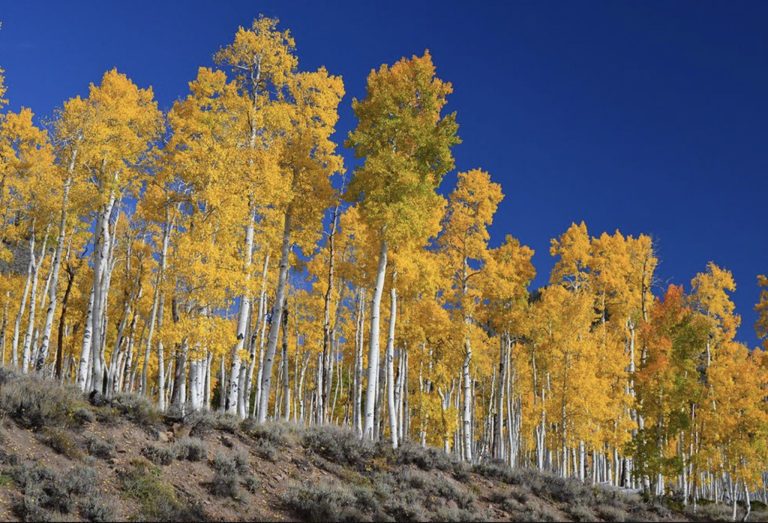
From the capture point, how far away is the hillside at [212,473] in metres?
11.3

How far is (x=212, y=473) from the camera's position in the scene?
13.8 metres

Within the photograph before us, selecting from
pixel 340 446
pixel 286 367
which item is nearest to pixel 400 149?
pixel 340 446

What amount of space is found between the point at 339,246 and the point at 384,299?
11.1 ft

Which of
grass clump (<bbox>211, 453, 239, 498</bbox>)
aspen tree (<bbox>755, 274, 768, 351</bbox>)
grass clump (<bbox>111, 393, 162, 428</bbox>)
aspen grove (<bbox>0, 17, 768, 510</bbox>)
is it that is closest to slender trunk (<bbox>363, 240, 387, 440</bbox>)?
aspen grove (<bbox>0, 17, 768, 510</bbox>)

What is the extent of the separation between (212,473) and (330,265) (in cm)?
977

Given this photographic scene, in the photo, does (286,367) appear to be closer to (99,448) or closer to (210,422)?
(210,422)

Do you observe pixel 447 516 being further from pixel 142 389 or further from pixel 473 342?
pixel 142 389

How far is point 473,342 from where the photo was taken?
2661 centimetres

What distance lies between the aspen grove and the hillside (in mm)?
1706

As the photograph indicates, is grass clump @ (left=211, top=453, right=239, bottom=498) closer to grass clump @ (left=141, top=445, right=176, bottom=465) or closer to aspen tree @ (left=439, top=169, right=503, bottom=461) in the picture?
grass clump @ (left=141, top=445, right=176, bottom=465)

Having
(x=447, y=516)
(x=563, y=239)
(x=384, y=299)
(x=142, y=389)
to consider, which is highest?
(x=563, y=239)

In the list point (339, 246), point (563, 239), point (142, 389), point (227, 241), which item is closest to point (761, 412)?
point (563, 239)

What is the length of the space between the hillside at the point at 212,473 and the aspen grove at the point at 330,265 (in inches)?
67.2

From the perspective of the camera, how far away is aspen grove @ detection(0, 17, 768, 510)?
1764 centimetres
